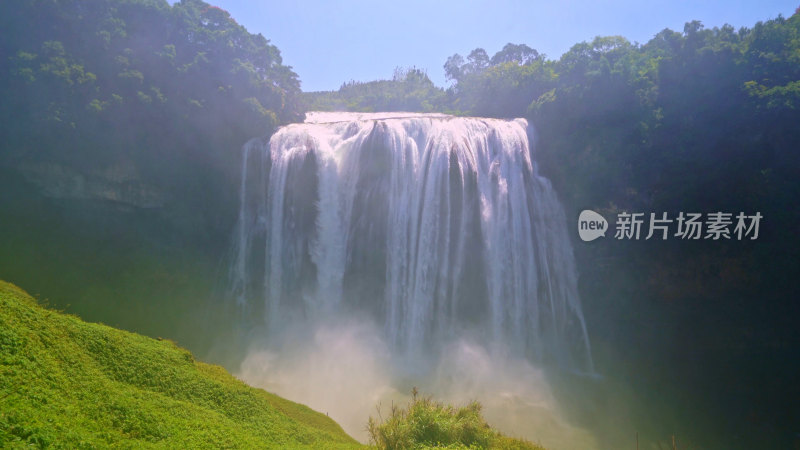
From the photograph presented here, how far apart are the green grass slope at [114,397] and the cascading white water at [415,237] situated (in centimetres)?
729


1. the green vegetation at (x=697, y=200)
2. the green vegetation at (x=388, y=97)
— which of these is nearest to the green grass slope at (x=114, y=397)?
the green vegetation at (x=697, y=200)

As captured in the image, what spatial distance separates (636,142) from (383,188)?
34.5ft

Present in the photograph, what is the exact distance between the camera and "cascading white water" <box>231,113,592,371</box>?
1669 centimetres

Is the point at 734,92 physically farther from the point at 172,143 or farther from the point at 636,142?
the point at 172,143

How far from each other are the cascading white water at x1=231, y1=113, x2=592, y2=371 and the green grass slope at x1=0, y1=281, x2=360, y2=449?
7.29 metres

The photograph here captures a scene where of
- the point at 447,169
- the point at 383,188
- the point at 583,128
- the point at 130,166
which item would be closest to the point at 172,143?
the point at 130,166

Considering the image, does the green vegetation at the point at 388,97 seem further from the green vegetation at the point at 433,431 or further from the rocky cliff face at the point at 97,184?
the green vegetation at the point at 433,431

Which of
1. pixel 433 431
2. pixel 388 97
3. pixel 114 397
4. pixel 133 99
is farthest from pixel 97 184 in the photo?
pixel 388 97

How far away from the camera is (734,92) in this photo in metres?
17.2

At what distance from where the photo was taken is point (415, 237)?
659 inches

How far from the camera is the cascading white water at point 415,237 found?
657 inches

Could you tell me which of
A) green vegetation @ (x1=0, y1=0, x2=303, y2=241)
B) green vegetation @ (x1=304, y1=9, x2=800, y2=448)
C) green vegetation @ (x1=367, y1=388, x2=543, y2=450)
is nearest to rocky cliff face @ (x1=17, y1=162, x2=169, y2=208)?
green vegetation @ (x1=0, y1=0, x2=303, y2=241)

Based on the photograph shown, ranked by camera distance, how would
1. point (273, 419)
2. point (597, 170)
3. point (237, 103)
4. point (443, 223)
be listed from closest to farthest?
point (273, 419) < point (443, 223) < point (597, 170) < point (237, 103)

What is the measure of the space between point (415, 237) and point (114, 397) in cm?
1122
